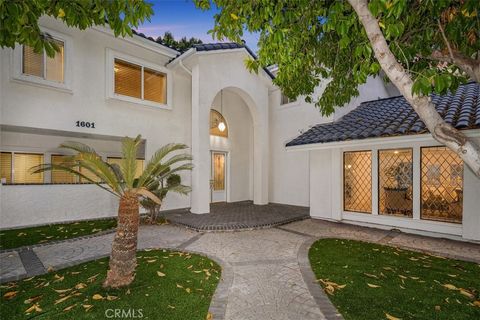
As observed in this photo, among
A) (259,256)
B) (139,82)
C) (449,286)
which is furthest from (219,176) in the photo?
(449,286)

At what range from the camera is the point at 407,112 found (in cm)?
996

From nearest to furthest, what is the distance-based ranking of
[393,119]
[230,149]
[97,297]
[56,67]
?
[97,297] < [393,119] < [56,67] < [230,149]

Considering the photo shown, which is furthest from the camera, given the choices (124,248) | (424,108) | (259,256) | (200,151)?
(200,151)

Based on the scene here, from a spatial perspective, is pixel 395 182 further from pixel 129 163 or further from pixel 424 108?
pixel 129 163

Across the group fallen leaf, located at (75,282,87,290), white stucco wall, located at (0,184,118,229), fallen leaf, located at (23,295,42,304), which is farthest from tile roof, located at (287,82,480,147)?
fallen leaf, located at (23,295,42,304)

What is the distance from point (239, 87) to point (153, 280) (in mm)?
10847

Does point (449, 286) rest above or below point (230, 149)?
below

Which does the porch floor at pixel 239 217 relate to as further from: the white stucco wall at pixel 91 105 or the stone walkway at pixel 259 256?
the white stucco wall at pixel 91 105

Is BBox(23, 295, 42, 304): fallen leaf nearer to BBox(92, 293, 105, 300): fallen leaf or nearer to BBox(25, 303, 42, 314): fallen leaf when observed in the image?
BBox(25, 303, 42, 314): fallen leaf

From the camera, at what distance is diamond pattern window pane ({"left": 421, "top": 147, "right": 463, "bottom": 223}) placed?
8451 millimetres

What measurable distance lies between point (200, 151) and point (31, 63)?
7.12 metres

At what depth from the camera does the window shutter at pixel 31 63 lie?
9.21 meters

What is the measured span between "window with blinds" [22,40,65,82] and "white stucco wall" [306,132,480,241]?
36.5 ft

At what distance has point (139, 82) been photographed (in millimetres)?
12117
